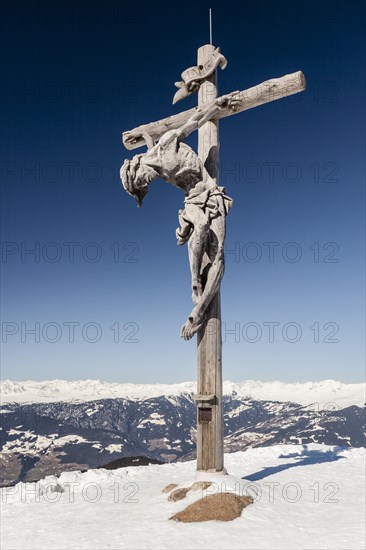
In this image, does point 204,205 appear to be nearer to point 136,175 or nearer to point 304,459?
point 136,175

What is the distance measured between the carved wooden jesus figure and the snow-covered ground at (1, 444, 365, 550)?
3.27m

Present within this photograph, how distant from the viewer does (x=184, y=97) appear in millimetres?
10234

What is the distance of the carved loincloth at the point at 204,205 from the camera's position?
8305 millimetres

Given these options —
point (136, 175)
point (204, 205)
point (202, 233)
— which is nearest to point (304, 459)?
point (202, 233)

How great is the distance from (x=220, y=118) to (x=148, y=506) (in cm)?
821

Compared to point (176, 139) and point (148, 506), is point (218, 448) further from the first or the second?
point (176, 139)

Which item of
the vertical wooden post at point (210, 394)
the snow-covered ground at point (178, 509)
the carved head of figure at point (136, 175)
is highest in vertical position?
the carved head of figure at point (136, 175)

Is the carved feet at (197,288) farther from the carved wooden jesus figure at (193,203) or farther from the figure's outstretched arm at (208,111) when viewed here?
the figure's outstretched arm at (208,111)

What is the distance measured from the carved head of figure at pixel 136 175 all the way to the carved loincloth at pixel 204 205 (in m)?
0.87

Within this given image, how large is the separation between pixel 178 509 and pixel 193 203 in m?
5.56

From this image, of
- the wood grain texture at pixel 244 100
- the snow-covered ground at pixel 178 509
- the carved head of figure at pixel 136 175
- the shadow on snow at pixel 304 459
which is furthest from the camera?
the shadow on snow at pixel 304 459

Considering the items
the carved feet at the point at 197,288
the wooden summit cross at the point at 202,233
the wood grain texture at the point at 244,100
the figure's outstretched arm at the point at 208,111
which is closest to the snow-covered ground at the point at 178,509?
the wooden summit cross at the point at 202,233

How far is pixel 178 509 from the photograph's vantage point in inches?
286

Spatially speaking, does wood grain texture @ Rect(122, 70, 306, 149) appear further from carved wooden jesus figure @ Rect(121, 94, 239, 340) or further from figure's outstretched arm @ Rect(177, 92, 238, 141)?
carved wooden jesus figure @ Rect(121, 94, 239, 340)
